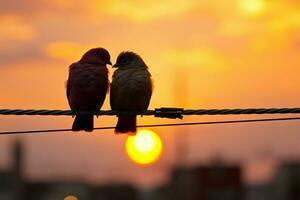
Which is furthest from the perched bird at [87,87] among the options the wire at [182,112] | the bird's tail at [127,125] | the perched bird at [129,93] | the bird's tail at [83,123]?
the wire at [182,112]

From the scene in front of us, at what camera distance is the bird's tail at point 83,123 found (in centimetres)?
1316

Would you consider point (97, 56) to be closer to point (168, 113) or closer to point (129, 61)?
point (129, 61)

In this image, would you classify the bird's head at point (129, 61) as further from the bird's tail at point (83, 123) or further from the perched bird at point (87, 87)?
the bird's tail at point (83, 123)

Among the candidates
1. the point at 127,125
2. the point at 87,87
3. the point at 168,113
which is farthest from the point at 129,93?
the point at 168,113

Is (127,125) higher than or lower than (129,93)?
lower

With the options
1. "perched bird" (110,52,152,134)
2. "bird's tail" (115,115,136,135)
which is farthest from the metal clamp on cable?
"bird's tail" (115,115,136,135)

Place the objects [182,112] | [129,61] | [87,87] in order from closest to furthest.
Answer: [182,112], [87,87], [129,61]

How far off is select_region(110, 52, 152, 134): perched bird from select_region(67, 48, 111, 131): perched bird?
6.7 inches

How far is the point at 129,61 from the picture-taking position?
13.6 meters

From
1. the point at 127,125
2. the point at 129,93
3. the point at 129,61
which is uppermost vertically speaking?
the point at 129,61

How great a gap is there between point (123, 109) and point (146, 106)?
16.2 inches

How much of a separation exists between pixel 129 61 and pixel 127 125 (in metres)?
0.88

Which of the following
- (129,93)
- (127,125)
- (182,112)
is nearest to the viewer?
(182,112)

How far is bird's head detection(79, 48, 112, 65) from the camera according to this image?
44.7 feet
